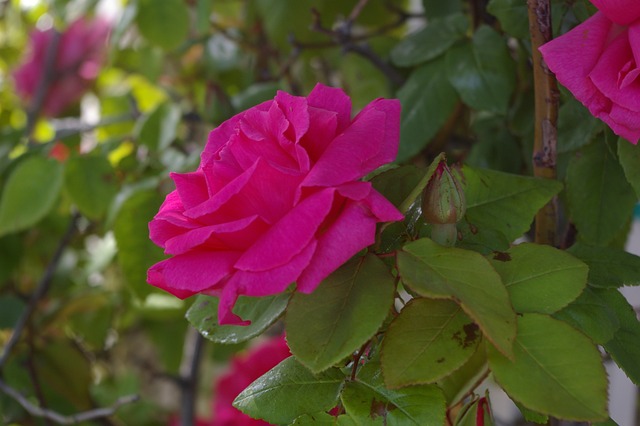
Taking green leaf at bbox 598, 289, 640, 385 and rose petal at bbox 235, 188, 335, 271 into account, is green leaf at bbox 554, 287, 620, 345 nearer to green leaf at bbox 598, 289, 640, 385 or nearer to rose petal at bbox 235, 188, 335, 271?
green leaf at bbox 598, 289, 640, 385

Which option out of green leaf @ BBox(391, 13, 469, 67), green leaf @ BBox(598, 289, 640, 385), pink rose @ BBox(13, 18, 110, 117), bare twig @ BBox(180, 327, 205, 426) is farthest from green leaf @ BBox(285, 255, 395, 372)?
pink rose @ BBox(13, 18, 110, 117)

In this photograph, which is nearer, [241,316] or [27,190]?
[241,316]

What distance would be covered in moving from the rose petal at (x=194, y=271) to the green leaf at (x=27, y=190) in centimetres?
38

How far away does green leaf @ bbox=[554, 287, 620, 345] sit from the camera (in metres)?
0.33

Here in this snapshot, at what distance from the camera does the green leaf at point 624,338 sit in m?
0.34

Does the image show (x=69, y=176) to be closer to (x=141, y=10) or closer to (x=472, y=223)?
(x=141, y=10)

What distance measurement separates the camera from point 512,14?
42 centimetres

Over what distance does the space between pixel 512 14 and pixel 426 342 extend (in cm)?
20

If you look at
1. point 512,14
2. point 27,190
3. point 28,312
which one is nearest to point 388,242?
point 512,14

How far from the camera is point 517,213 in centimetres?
37

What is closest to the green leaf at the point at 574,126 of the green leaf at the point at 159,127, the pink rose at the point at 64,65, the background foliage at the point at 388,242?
the background foliage at the point at 388,242

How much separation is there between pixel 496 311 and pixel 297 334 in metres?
0.08

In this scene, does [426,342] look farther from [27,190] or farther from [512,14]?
[27,190]

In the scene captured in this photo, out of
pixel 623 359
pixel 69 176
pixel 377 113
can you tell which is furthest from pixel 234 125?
pixel 69 176
